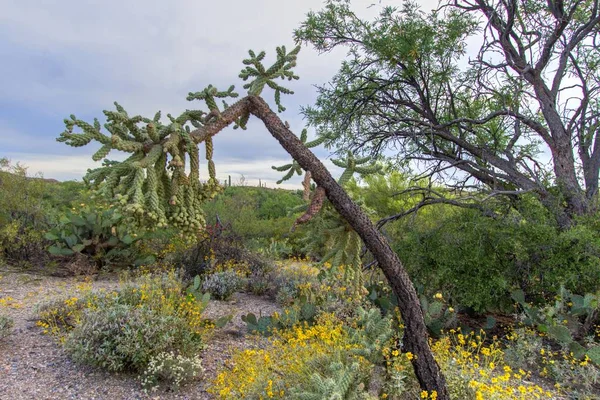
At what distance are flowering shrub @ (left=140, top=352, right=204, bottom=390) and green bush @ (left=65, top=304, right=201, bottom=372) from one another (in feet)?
0.46

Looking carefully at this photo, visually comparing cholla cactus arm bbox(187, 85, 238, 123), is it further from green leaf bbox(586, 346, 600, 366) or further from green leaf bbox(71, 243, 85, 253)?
green leaf bbox(71, 243, 85, 253)

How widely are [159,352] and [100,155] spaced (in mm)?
2808

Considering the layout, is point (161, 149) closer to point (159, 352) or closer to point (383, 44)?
point (159, 352)

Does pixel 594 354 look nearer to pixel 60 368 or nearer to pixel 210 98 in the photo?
pixel 210 98

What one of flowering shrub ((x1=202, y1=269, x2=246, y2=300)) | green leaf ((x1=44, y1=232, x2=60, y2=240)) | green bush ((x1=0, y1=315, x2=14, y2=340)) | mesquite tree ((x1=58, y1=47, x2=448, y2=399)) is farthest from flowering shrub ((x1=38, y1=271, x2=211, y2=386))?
green leaf ((x1=44, y1=232, x2=60, y2=240))

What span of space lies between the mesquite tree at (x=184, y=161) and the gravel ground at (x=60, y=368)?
220 cm

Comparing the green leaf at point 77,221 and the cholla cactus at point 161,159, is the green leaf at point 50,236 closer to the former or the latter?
the green leaf at point 77,221

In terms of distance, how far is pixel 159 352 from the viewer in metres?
3.78

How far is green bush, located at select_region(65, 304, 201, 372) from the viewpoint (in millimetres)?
3627

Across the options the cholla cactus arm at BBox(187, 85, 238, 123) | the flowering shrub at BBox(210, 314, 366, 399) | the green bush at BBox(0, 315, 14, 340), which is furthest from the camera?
the green bush at BBox(0, 315, 14, 340)

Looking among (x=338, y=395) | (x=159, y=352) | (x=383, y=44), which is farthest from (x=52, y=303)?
(x=383, y=44)

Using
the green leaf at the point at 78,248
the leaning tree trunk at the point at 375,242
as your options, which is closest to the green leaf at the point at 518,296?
the leaning tree trunk at the point at 375,242

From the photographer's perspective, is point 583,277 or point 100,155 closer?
point 100,155

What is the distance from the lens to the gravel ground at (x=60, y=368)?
11.1ft
